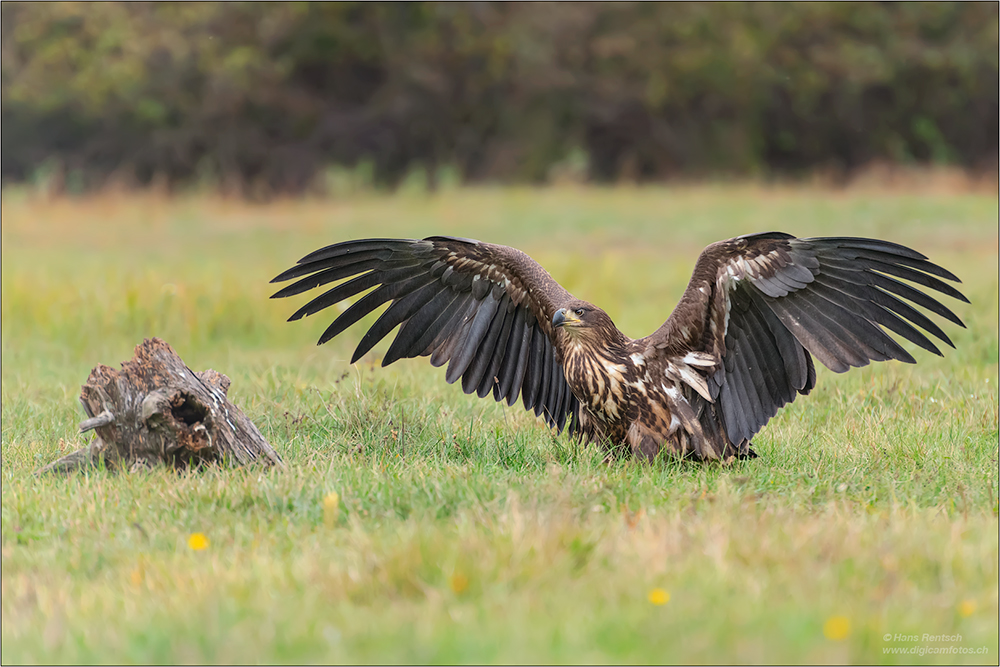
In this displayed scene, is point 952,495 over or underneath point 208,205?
underneath

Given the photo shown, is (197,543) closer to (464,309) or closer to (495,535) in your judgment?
(495,535)

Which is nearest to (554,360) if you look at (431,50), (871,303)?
(871,303)

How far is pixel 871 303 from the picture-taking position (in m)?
4.65

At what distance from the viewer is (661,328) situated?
16.2 feet

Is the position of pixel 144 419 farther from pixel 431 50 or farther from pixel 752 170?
pixel 752 170

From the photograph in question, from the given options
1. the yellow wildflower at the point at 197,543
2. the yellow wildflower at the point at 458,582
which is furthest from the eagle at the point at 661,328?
the yellow wildflower at the point at 458,582

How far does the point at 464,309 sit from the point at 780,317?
155 centimetres

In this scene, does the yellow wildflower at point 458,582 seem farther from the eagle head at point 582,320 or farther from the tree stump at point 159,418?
the eagle head at point 582,320

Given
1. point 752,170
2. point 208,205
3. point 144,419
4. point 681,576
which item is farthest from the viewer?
point 752,170

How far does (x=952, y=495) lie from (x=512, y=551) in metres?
2.16

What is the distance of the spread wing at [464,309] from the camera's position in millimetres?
5125

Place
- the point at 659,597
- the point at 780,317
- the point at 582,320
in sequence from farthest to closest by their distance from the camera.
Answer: the point at 582,320 → the point at 780,317 → the point at 659,597

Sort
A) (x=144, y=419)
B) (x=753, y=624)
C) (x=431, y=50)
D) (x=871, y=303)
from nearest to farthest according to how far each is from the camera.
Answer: (x=753, y=624) → (x=144, y=419) → (x=871, y=303) → (x=431, y=50)

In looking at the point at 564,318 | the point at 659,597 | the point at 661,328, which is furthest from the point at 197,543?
the point at 661,328
